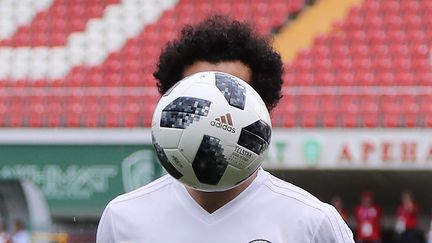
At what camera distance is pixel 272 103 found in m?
2.51

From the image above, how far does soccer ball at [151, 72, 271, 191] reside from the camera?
2053mm

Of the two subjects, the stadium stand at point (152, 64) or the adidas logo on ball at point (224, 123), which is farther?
the stadium stand at point (152, 64)

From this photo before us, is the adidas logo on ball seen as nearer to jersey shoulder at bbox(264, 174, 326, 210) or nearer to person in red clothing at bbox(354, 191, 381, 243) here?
jersey shoulder at bbox(264, 174, 326, 210)

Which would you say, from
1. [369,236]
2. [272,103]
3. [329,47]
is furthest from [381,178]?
[272,103]

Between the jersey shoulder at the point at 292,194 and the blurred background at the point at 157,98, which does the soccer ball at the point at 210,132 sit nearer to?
the jersey shoulder at the point at 292,194

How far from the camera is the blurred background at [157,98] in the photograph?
489 inches

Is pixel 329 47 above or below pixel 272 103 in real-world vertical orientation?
below

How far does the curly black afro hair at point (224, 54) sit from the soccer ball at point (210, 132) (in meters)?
0.28

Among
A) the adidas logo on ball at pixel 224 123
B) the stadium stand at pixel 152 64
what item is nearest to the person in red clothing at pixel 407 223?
the stadium stand at pixel 152 64

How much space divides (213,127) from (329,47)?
1220 centimetres

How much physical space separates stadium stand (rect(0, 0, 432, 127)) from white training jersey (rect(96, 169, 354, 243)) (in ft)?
31.1

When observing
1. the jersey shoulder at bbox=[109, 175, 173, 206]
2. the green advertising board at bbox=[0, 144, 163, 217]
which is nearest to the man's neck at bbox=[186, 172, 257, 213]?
the jersey shoulder at bbox=[109, 175, 173, 206]

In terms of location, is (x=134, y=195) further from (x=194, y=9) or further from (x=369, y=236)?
(x=194, y=9)

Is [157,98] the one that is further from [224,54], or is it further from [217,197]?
[217,197]
